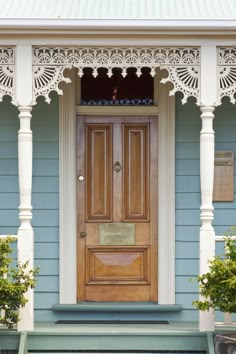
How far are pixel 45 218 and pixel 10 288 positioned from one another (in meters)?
1.76

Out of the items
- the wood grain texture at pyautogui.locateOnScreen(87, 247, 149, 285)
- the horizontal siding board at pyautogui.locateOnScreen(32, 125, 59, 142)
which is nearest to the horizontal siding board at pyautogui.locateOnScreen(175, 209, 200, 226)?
the wood grain texture at pyautogui.locateOnScreen(87, 247, 149, 285)

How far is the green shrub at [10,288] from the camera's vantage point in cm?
823

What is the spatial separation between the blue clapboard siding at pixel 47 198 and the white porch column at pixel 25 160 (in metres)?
1.12

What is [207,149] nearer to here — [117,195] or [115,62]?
[115,62]

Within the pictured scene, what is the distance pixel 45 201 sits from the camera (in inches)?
387

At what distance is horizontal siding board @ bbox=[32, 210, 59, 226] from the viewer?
9.82 m

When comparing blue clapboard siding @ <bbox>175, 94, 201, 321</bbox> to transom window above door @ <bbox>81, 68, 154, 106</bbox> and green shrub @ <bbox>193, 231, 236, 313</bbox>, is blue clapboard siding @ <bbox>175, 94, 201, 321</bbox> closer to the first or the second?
transom window above door @ <bbox>81, 68, 154, 106</bbox>

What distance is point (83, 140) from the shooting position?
389 inches

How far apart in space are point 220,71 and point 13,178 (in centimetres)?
277

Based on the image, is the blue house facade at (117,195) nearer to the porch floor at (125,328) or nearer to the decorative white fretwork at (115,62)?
the porch floor at (125,328)

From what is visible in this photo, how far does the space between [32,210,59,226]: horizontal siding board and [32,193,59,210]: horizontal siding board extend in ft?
0.19
